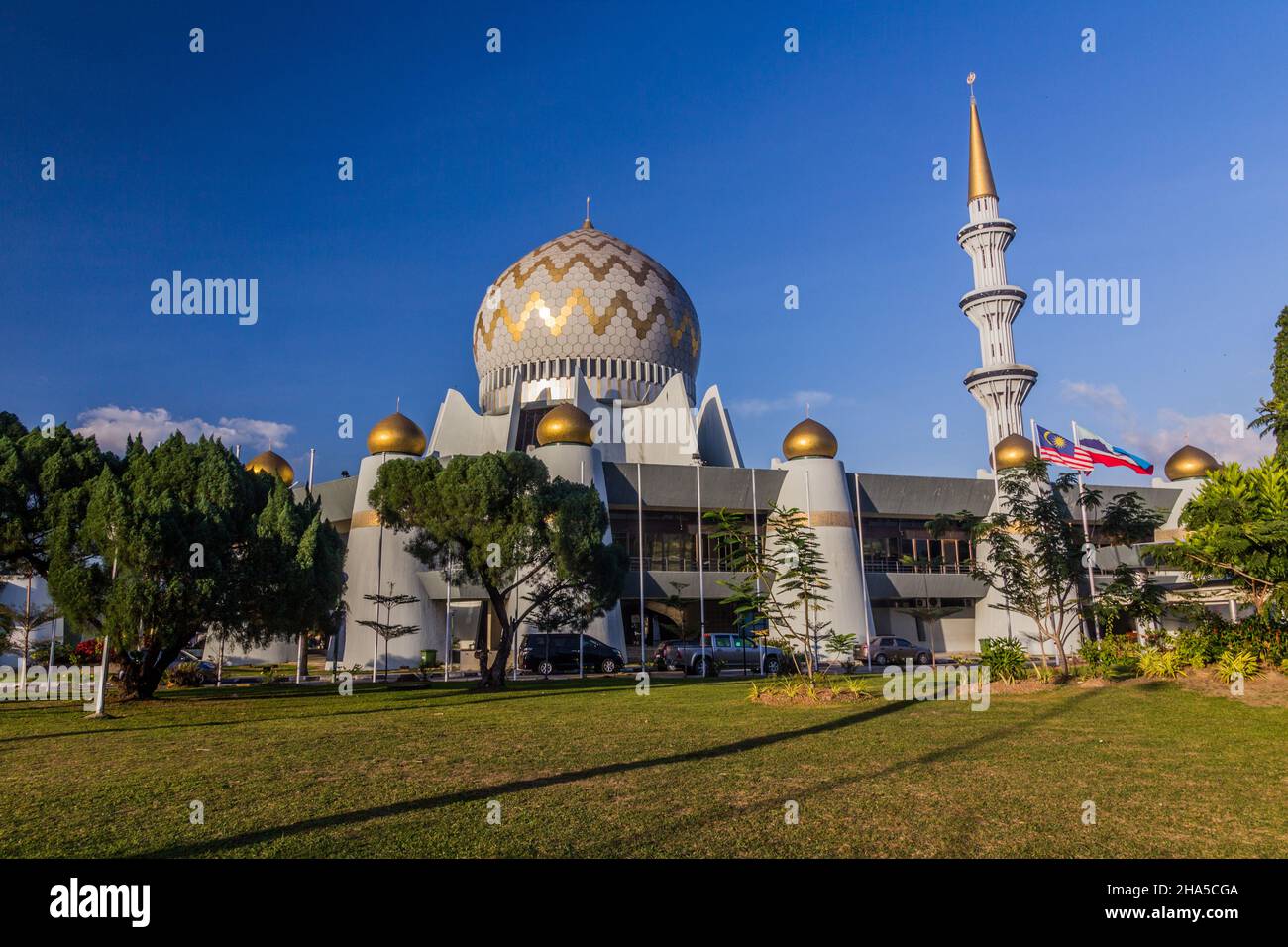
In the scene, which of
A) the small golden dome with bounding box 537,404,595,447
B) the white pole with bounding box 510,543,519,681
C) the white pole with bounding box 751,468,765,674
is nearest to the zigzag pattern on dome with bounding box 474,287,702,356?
the small golden dome with bounding box 537,404,595,447

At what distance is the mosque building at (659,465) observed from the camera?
3584 centimetres

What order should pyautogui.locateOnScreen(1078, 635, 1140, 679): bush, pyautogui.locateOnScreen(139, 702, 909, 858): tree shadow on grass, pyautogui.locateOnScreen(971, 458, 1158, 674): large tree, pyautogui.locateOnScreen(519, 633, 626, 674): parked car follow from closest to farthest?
1. pyautogui.locateOnScreen(139, 702, 909, 858): tree shadow on grass
2. pyautogui.locateOnScreen(1078, 635, 1140, 679): bush
3. pyautogui.locateOnScreen(971, 458, 1158, 674): large tree
4. pyautogui.locateOnScreen(519, 633, 626, 674): parked car

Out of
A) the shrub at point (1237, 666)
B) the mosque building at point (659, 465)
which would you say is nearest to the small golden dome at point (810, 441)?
the mosque building at point (659, 465)

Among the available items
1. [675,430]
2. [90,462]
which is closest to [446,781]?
[90,462]

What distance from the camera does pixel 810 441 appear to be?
122 feet

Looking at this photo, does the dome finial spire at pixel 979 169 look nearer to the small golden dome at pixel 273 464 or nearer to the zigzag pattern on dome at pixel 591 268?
the zigzag pattern on dome at pixel 591 268

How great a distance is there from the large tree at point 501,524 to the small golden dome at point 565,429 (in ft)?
40.5

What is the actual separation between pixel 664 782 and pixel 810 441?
99.6ft

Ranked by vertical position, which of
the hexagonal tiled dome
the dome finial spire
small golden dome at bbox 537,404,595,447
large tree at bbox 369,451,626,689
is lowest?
large tree at bbox 369,451,626,689

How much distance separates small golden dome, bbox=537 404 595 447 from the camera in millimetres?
35188

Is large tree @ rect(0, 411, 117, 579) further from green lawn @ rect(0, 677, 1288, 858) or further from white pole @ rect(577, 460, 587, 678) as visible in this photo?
white pole @ rect(577, 460, 587, 678)

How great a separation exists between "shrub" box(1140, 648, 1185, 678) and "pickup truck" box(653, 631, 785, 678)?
12.0 m

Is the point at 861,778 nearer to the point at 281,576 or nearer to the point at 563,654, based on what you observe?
the point at 281,576

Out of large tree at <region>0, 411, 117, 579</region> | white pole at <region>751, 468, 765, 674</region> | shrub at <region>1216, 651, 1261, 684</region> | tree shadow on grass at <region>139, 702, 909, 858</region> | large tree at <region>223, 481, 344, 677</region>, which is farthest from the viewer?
large tree at <region>223, 481, 344, 677</region>
